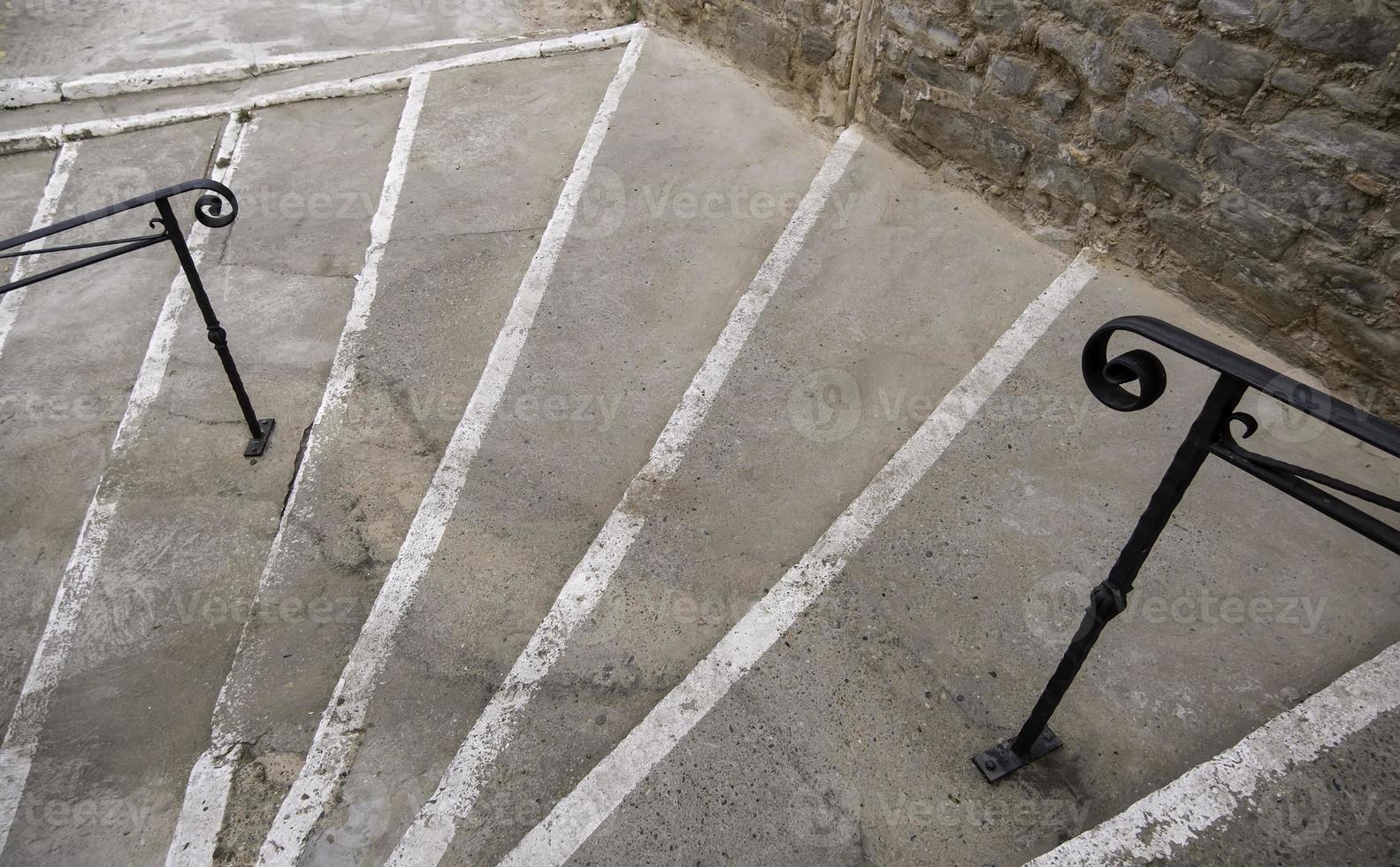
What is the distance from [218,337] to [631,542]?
7.50 ft

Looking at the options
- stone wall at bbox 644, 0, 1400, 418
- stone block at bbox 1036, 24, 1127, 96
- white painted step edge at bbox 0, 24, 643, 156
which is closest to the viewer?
stone wall at bbox 644, 0, 1400, 418

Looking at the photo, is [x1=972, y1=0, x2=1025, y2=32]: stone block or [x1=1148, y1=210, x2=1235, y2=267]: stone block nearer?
[x1=1148, y1=210, x2=1235, y2=267]: stone block

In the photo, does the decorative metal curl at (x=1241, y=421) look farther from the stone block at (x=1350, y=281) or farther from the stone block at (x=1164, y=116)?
the stone block at (x=1164, y=116)

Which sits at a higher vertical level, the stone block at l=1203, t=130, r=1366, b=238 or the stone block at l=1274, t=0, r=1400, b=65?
the stone block at l=1274, t=0, r=1400, b=65

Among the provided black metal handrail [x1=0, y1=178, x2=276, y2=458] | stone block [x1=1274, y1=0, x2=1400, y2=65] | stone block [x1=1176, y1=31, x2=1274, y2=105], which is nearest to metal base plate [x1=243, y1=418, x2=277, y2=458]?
black metal handrail [x1=0, y1=178, x2=276, y2=458]

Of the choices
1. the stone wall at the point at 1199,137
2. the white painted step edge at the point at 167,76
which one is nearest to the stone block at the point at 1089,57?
the stone wall at the point at 1199,137

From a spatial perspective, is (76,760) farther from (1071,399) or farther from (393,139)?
(393,139)

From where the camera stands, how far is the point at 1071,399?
13.5ft

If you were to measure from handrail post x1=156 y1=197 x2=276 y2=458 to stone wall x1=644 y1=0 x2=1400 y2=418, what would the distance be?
400cm

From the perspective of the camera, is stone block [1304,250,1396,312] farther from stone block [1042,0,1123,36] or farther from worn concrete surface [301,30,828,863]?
worn concrete surface [301,30,828,863]

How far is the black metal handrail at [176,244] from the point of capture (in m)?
3.41

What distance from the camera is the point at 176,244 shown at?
384 centimetres

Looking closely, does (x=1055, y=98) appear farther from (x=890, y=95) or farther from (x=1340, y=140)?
(x=1340, y=140)

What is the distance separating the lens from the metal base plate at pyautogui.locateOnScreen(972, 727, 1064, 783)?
2.86 meters
